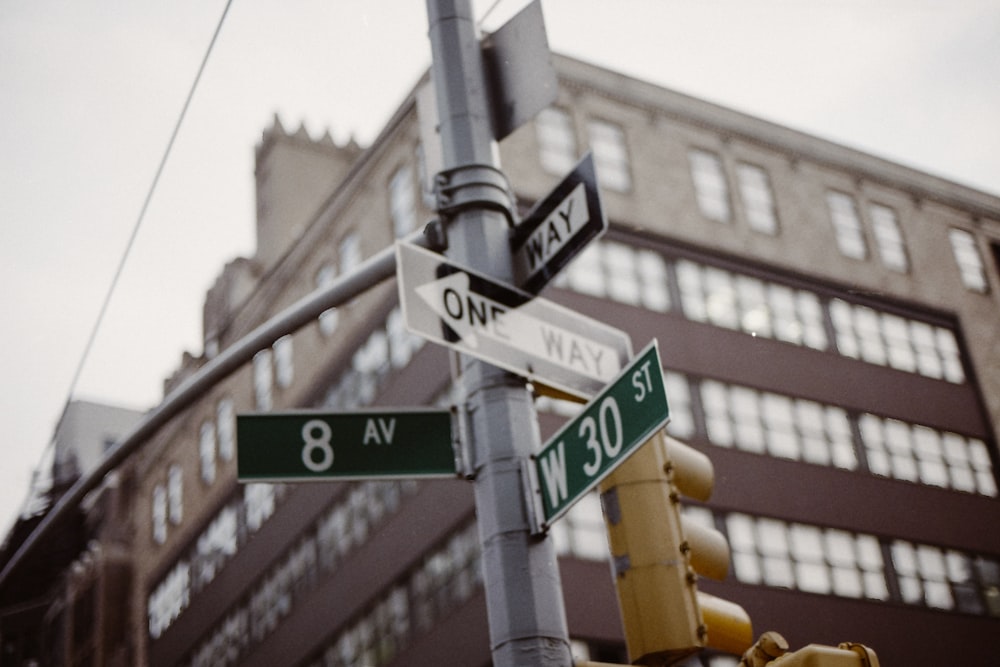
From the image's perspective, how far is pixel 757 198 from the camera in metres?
39.8

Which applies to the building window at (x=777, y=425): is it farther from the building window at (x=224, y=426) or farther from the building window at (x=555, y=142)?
the building window at (x=224, y=426)

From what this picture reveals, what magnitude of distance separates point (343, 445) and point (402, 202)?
3204 cm

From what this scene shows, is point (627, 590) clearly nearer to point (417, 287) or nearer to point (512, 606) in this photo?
point (512, 606)

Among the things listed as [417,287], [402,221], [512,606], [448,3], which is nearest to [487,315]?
[417,287]

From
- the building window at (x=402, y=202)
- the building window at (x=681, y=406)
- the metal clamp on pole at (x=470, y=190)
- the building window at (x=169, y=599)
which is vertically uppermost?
the building window at (x=402, y=202)

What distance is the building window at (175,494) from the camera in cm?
5022

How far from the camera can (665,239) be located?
36.7m

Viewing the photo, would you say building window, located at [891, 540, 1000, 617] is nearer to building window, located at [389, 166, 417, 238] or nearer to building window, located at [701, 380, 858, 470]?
building window, located at [701, 380, 858, 470]

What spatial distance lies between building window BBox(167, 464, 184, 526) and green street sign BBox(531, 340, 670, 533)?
152 ft

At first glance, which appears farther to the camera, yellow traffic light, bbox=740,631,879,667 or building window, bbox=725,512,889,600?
building window, bbox=725,512,889,600

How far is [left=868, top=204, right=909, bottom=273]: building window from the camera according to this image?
42.2 metres

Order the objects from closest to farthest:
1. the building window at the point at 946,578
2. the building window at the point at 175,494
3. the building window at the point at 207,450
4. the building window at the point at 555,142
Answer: the building window at the point at 555,142 < the building window at the point at 946,578 < the building window at the point at 207,450 < the building window at the point at 175,494

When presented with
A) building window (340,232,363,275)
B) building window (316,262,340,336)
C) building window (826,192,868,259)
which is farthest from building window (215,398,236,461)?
building window (826,192,868,259)

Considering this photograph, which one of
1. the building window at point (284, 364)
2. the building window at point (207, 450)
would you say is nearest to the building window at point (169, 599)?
the building window at point (207, 450)
